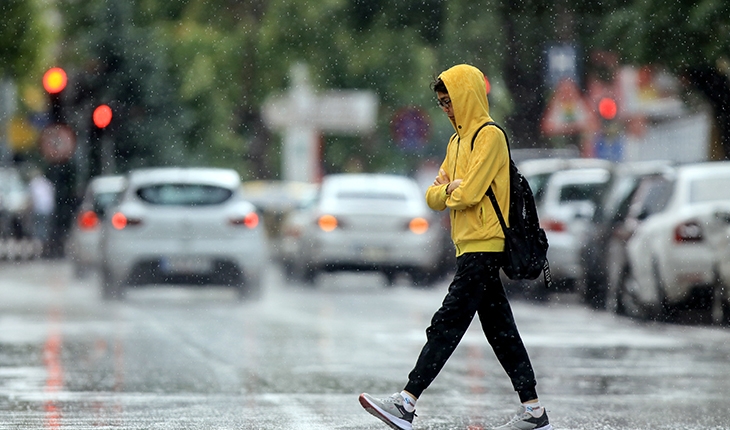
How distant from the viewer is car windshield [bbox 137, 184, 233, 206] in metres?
21.6

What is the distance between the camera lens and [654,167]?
19.3 metres

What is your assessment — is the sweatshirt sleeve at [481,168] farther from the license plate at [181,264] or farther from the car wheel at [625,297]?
the license plate at [181,264]

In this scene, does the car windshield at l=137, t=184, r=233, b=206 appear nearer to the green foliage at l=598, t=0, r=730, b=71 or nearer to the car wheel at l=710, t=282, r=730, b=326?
the car wheel at l=710, t=282, r=730, b=326

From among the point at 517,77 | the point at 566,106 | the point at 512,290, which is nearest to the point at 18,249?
the point at 517,77

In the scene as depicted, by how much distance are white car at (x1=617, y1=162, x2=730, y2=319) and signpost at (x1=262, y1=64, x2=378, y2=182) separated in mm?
30220

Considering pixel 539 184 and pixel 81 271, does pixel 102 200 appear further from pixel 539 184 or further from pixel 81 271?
pixel 539 184

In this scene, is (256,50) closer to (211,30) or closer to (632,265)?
(211,30)

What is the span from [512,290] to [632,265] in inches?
224

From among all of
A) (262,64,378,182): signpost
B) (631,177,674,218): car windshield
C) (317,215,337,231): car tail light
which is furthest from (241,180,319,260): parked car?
(631,177,674,218): car windshield

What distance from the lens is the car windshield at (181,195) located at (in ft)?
70.8

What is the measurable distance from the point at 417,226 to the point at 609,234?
19.7 feet

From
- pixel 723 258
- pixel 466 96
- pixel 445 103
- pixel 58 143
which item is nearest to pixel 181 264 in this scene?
pixel 723 258

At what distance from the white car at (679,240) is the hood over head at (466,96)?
8475 mm

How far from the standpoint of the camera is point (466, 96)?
28.2 feet
